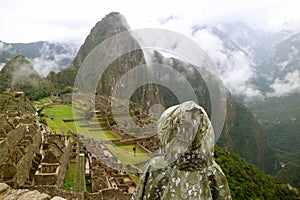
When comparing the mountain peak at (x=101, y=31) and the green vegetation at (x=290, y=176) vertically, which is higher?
the mountain peak at (x=101, y=31)

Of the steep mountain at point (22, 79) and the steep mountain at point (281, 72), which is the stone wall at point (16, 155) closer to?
the steep mountain at point (22, 79)

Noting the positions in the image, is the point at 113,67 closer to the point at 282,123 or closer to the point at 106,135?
the point at 106,135

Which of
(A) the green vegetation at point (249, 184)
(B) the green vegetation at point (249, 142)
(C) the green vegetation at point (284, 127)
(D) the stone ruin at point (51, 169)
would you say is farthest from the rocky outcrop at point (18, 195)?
(B) the green vegetation at point (249, 142)

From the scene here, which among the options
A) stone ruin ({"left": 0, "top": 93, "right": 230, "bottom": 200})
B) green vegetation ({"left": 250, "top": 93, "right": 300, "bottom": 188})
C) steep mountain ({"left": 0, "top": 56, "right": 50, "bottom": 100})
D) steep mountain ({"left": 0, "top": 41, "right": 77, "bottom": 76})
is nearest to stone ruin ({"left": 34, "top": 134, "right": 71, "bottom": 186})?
stone ruin ({"left": 0, "top": 93, "right": 230, "bottom": 200})

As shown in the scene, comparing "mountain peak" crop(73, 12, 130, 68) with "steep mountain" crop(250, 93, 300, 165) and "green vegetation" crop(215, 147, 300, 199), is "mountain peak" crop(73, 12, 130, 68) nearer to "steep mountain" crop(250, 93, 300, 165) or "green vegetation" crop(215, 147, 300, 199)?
"steep mountain" crop(250, 93, 300, 165)

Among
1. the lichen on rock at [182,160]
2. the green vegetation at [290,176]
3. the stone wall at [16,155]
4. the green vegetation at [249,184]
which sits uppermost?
the lichen on rock at [182,160]

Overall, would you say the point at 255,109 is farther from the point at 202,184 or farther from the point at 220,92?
the point at 202,184
